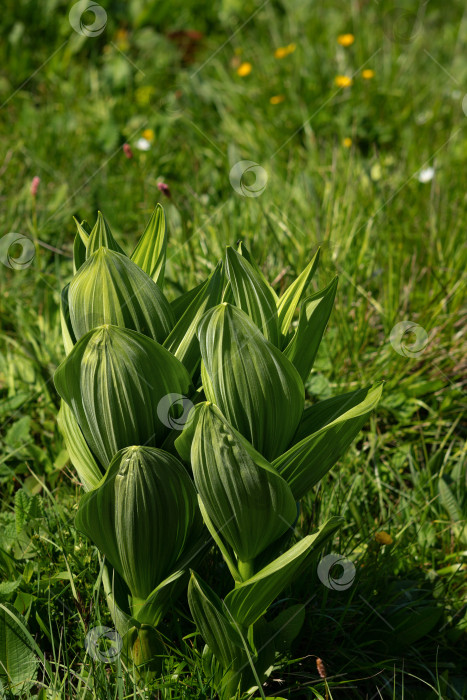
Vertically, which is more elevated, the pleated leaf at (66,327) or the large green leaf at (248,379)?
the pleated leaf at (66,327)

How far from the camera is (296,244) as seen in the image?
2.29 metres

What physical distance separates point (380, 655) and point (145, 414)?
0.75m

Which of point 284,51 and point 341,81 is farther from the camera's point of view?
point 284,51

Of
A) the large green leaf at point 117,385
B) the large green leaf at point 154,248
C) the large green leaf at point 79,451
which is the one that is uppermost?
the large green leaf at point 154,248

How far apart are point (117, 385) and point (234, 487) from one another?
0.71 ft

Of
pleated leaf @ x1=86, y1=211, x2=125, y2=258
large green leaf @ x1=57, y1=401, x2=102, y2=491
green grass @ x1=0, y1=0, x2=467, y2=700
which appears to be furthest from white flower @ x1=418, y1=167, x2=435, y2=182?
large green leaf @ x1=57, y1=401, x2=102, y2=491

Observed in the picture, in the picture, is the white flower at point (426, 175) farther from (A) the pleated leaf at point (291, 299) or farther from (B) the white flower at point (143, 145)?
(A) the pleated leaf at point (291, 299)

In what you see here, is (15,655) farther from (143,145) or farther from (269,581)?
(143,145)

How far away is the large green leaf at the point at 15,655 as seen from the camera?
118cm

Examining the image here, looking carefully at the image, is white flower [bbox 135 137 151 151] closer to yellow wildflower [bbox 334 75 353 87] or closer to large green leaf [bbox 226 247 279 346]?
yellow wildflower [bbox 334 75 353 87]

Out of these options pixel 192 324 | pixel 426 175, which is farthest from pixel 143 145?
pixel 192 324

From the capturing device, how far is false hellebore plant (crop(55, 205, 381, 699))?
954mm

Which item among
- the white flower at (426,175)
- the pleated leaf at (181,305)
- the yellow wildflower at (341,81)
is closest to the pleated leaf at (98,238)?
the pleated leaf at (181,305)

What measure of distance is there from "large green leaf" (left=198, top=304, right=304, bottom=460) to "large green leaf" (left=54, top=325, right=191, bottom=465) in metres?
0.07
